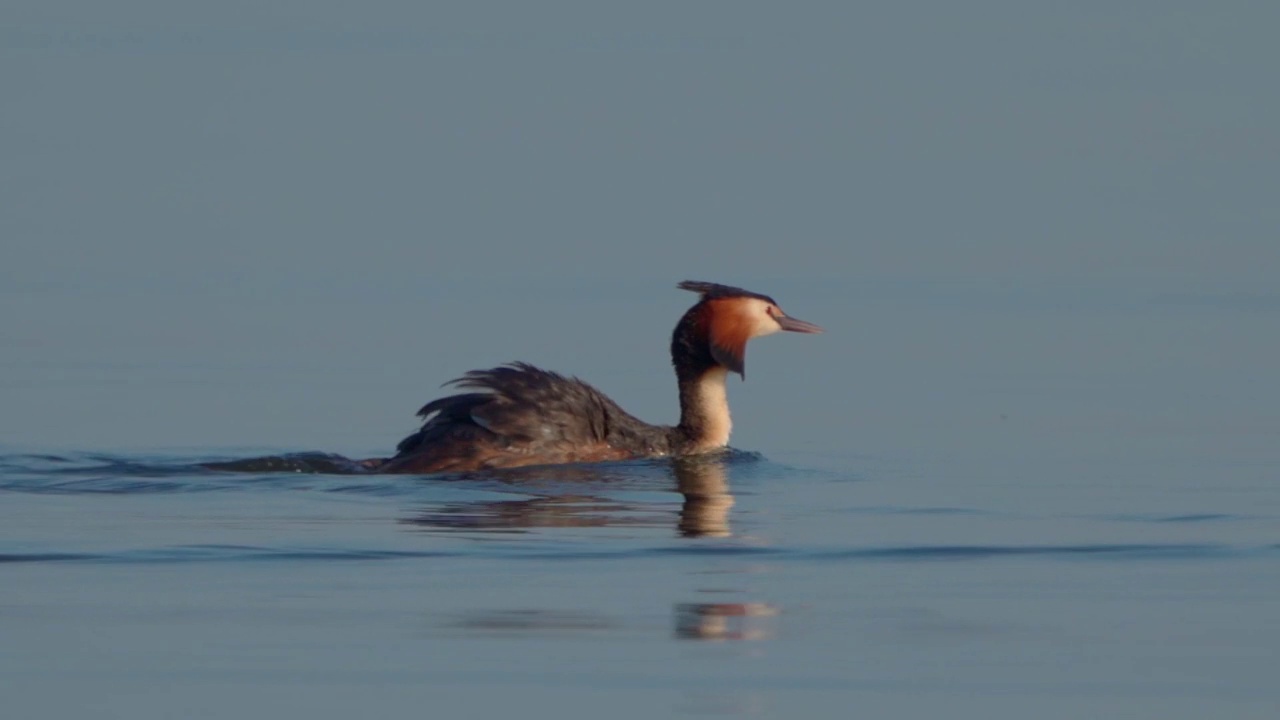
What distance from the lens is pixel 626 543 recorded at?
10.7 m

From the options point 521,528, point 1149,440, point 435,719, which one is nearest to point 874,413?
point 1149,440

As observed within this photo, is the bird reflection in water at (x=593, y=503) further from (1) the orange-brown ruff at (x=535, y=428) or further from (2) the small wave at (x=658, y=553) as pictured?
(2) the small wave at (x=658, y=553)

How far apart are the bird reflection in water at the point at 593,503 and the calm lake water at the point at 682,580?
0.12 feet

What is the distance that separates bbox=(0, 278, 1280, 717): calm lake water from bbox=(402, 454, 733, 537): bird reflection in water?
0.04 metres

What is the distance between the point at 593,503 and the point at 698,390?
2.85m

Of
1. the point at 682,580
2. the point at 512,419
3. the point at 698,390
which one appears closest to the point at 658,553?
the point at 682,580

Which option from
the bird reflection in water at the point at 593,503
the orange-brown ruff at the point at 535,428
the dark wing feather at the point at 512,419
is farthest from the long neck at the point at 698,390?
the dark wing feather at the point at 512,419

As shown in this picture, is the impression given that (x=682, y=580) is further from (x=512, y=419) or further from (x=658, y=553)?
(x=512, y=419)

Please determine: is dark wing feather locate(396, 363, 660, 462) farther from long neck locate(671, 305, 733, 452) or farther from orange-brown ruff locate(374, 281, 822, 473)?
long neck locate(671, 305, 733, 452)

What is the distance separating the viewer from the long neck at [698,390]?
14.9 meters

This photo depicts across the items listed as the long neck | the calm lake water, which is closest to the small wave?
the calm lake water

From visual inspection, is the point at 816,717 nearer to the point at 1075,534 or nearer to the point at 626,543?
the point at 626,543

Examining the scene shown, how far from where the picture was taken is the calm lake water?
7695 millimetres

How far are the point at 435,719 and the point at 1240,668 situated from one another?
260 cm
